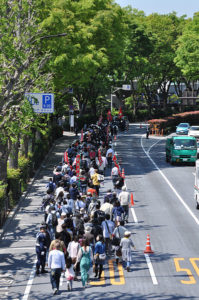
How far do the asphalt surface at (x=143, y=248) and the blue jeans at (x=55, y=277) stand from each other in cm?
40

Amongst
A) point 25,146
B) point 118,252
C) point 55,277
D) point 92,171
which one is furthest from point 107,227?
point 25,146

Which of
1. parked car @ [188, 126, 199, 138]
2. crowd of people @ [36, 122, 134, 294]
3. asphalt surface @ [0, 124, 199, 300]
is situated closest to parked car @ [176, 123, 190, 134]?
parked car @ [188, 126, 199, 138]

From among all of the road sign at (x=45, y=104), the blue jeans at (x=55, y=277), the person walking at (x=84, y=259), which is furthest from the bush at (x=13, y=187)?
the blue jeans at (x=55, y=277)

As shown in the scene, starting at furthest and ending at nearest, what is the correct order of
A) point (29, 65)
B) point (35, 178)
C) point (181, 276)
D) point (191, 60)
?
point (191, 60)
point (35, 178)
point (29, 65)
point (181, 276)

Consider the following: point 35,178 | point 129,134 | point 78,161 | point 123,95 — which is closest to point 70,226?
point 78,161

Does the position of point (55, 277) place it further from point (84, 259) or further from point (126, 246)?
point (126, 246)

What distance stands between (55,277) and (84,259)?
1.10m

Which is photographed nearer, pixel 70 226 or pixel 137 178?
pixel 70 226

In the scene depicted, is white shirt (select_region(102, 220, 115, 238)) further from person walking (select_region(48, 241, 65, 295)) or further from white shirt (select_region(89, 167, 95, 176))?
white shirt (select_region(89, 167, 95, 176))

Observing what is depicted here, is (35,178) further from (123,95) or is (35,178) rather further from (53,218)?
(123,95)

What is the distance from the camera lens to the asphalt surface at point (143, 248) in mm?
18000

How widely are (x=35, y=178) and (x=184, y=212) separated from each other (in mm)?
13427

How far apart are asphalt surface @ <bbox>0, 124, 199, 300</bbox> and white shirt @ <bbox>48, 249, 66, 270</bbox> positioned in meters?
1.02

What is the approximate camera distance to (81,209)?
70.6ft
